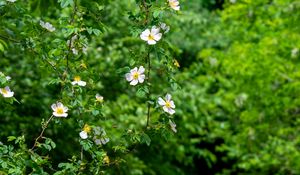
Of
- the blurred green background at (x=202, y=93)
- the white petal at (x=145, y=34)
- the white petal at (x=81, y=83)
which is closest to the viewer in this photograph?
the white petal at (x=145, y=34)

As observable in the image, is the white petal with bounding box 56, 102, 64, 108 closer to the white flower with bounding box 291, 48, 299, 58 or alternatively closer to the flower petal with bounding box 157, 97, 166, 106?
the flower petal with bounding box 157, 97, 166, 106

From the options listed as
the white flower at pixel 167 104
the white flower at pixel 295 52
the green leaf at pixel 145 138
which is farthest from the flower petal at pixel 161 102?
the white flower at pixel 295 52

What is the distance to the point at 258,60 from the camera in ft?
15.9

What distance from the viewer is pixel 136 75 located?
1723mm

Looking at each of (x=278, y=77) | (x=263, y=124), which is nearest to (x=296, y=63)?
(x=278, y=77)

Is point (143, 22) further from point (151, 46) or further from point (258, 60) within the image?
point (258, 60)

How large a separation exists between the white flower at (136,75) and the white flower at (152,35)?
8cm

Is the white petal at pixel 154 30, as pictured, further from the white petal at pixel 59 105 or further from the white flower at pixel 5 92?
the white flower at pixel 5 92

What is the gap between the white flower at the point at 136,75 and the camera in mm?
1713

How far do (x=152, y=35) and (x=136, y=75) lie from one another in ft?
0.42

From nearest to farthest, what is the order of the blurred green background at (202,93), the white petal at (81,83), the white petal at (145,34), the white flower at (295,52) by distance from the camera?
the white petal at (145,34), the white petal at (81,83), the blurred green background at (202,93), the white flower at (295,52)

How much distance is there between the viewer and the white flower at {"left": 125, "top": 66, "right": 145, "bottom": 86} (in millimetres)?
1713

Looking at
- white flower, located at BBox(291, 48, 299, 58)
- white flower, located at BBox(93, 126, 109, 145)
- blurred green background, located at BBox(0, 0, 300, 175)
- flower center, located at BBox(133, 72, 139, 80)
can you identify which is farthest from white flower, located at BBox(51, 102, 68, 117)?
white flower, located at BBox(291, 48, 299, 58)

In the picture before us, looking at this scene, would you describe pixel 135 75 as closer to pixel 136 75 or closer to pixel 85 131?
pixel 136 75
